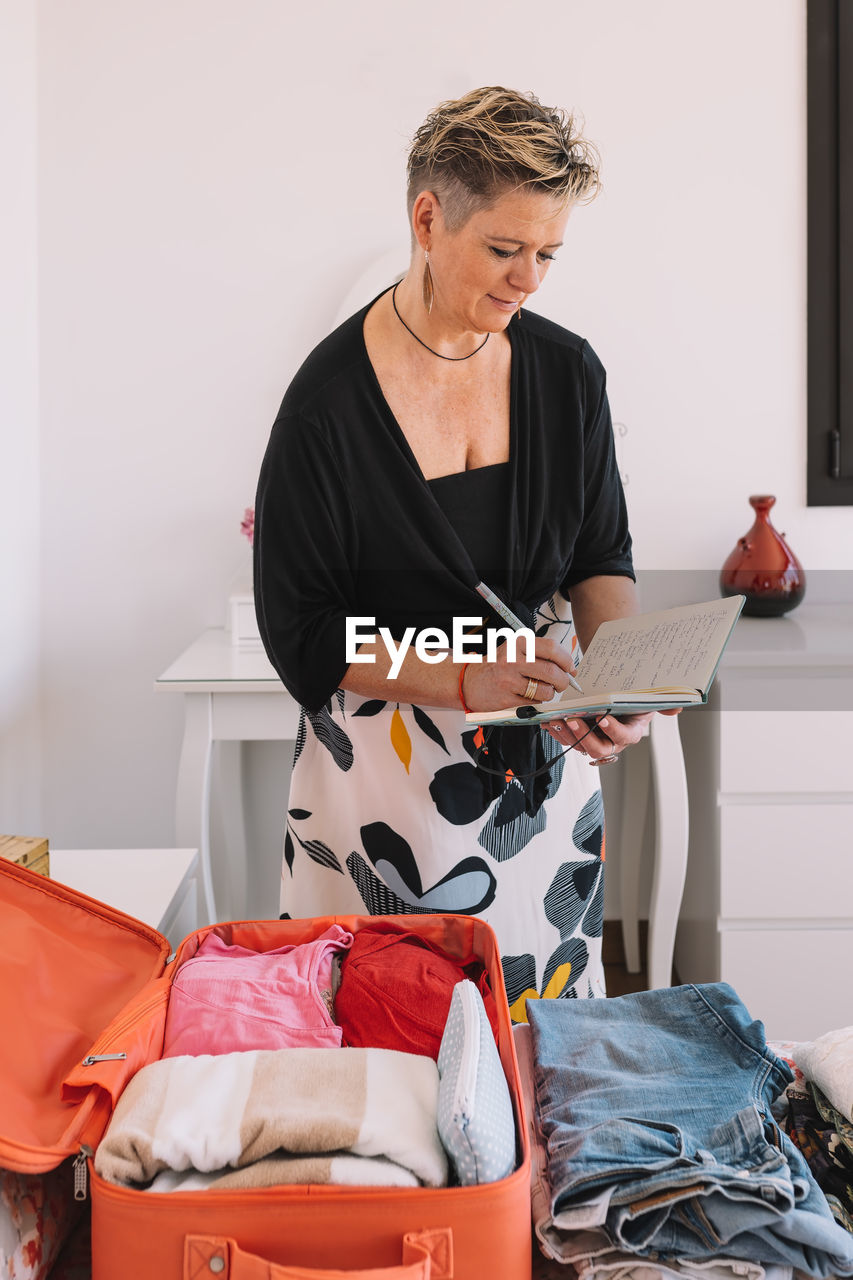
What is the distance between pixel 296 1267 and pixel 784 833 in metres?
1.69

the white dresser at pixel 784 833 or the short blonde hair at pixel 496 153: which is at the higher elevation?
the short blonde hair at pixel 496 153

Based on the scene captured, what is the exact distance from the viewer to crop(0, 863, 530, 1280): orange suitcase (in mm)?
619

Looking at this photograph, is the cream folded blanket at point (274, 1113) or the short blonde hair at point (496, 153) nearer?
the cream folded blanket at point (274, 1113)

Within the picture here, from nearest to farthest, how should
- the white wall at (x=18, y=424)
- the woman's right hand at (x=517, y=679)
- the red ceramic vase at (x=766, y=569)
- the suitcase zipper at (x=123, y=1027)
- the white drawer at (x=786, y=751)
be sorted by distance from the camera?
the suitcase zipper at (x=123, y=1027) → the woman's right hand at (x=517, y=679) → the white drawer at (x=786, y=751) → the white wall at (x=18, y=424) → the red ceramic vase at (x=766, y=569)

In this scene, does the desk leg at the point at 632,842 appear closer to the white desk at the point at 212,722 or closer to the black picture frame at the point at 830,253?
the black picture frame at the point at 830,253

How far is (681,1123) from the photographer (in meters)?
0.76

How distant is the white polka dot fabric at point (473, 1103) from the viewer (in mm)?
643

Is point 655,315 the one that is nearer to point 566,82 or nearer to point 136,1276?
point 566,82

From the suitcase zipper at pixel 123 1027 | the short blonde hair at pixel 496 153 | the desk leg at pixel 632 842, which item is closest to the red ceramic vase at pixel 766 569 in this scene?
the desk leg at pixel 632 842

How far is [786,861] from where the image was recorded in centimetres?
213

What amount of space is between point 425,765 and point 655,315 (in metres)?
1.56

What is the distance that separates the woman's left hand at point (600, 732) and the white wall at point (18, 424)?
154 cm

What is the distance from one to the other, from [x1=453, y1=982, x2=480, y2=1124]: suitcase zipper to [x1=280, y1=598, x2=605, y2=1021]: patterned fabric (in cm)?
51

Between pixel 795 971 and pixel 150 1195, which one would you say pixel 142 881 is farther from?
pixel 795 971
